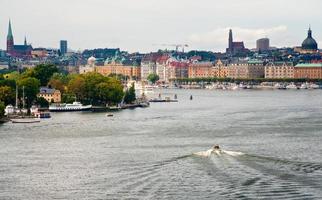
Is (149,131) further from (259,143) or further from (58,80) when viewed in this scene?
(58,80)

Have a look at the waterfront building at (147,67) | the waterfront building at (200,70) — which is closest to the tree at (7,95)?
the waterfront building at (200,70)

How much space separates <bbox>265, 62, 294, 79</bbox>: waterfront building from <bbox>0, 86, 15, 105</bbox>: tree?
5837 centimetres

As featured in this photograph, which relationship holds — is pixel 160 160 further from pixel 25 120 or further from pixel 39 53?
pixel 39 53

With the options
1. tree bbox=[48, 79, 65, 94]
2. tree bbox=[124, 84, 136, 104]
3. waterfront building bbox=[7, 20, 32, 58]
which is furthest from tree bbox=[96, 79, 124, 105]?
waterfront building bbox=[7, 20, 32, 58]

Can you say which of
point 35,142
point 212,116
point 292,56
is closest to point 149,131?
point 35,142

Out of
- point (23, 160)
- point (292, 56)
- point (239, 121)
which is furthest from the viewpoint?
point (292, 56)

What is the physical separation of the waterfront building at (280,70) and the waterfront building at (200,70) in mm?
7894

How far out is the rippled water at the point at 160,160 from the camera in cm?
1538

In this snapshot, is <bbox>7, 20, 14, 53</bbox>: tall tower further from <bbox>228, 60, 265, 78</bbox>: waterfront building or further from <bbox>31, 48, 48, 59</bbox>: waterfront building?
<bbox>228, 60, 265, 78</bbox>: waterfront building

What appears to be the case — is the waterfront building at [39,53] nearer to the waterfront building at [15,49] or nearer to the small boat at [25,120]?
the waterfront building at [15,49]

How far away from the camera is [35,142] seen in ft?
76.9

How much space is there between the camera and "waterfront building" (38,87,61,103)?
40.4 meters

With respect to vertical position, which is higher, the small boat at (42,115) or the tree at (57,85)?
the tree at (57,85)

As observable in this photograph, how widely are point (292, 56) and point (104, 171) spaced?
85700mm
